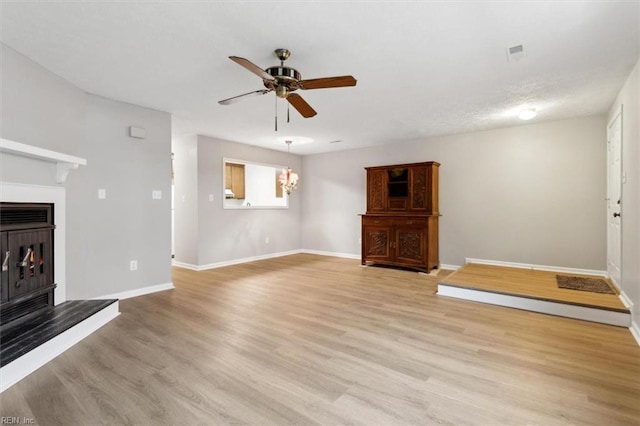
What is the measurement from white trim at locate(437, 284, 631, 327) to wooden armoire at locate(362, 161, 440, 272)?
4.60 feet

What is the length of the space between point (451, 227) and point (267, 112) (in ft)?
12.5

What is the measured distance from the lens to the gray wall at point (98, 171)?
104 inches

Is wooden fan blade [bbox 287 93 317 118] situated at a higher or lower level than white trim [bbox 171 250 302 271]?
higher

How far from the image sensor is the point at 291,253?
24.1 ft

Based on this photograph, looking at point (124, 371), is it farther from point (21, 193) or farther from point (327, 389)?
point (21, 193)

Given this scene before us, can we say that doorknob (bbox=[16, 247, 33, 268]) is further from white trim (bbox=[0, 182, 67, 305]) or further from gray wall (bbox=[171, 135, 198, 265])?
gray wall (bbox=[171, 135, 198, 265])

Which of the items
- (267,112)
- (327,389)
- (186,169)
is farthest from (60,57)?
(327,389)

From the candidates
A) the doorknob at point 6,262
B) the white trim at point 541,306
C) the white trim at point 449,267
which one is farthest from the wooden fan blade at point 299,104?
the white trim at point 449,267

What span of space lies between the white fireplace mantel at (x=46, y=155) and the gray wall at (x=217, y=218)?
2519 mm

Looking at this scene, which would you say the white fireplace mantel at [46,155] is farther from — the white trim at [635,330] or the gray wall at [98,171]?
the white trim at [635,330]

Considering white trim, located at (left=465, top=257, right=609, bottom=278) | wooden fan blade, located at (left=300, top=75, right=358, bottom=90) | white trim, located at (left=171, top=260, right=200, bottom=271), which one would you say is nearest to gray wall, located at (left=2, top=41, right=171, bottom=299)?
white trim, located at (left=171, top=260, right=200, bottom=271)

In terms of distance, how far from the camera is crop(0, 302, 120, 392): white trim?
1.93 meters

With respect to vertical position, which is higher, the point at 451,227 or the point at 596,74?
the point at 596,74

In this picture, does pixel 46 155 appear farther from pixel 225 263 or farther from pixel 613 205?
pixel 613 205
